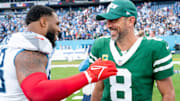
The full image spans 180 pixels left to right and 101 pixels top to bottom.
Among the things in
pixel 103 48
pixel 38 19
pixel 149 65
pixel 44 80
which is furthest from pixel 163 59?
pixel 38 19

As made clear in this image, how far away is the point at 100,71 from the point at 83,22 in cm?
2462

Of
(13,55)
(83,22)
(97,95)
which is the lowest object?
(83,22)

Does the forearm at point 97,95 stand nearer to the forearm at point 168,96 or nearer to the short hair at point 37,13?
the forearm at point 168,96

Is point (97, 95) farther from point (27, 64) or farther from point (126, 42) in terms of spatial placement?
point (27, 64)

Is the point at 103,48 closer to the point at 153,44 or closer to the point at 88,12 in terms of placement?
the point at 153,44

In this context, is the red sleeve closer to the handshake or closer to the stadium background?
the handshake

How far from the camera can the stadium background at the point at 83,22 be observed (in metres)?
17.3

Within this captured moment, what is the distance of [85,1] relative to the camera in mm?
29047

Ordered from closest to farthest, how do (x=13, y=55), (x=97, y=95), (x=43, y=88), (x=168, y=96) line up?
(x=43, y=88) → (x=13, y=55) → (x=168, y=96) → (x=97, y=95)

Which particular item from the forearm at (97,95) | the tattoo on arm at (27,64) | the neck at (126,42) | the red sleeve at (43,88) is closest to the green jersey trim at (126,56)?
the neck at (126,42)

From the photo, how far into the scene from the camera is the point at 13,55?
5.86ft

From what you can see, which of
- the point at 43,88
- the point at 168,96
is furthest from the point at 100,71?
the point at 168,96

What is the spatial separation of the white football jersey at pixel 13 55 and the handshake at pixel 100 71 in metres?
0.42

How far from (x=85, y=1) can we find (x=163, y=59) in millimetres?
27907
